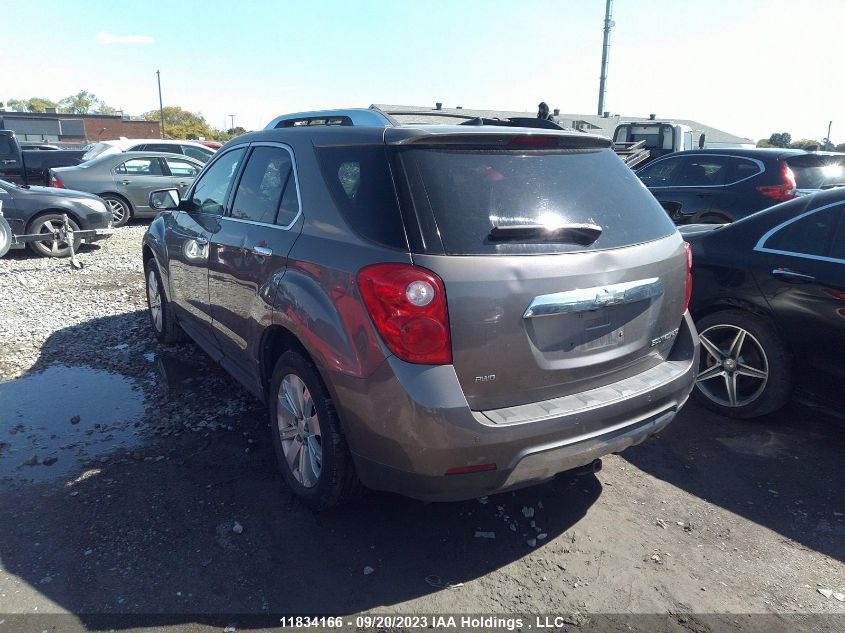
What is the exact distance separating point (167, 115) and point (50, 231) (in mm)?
87505

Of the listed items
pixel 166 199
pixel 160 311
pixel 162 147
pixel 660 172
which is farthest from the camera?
pixel 162 147

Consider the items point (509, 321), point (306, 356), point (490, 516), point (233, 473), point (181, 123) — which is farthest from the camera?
point (181, 123)

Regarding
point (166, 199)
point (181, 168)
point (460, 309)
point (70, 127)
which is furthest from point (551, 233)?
point (70, 127)

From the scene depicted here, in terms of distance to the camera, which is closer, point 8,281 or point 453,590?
point 453,590

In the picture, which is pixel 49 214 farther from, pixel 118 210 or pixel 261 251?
pixel 261 251

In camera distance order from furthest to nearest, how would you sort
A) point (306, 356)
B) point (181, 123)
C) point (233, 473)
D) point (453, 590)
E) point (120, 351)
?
point (181, 123) → point (120, 351) → point (233, 473) → point (306, 356) → point (453, 590)

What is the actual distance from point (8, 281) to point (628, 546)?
8048 millimetres

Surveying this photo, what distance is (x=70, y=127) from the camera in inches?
2360

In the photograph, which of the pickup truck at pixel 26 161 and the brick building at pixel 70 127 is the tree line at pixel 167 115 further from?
the pickup truck at pixel 26 161

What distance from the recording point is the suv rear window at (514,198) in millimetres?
2502

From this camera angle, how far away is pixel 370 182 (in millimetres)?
2676

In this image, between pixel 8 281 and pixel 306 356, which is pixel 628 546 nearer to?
pixel 306 356

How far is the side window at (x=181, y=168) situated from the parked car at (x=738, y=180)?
9563mm

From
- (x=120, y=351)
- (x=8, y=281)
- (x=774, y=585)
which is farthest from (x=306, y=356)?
(x=8, y=281)
